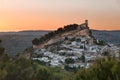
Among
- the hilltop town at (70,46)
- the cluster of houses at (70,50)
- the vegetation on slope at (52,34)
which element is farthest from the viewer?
the vegetation on slope at (52,34)

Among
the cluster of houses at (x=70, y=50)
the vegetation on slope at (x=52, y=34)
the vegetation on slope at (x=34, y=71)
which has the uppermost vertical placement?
the vegetation on slope at (x=34, y=71)

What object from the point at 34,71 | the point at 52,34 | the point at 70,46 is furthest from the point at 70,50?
the point at 34,71

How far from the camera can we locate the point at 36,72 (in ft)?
173

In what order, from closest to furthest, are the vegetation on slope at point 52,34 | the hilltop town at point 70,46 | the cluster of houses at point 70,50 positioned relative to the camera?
1. the cluster of houses at point 70,50
2. the hilltop town at point 70,46
3. the vegetation on slope at point 52,34

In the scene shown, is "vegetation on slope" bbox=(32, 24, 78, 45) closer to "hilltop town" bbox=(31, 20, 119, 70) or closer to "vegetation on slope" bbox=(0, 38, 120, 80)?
"hilltop town" bbox=(31, 20, 119, 70)

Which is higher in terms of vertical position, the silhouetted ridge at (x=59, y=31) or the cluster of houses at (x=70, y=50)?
the silhouetted ridge at (x=59, y=31)

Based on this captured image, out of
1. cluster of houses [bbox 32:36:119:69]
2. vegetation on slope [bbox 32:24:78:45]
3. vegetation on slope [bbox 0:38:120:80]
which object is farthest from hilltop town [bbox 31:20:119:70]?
vegetation on slope [bbox 0:38:120:80]

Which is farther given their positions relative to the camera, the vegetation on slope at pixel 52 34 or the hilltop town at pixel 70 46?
the vegetation on slope at pixel 52 34

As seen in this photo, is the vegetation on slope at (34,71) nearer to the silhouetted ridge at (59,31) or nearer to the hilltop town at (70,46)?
the hilltop town at (70,46)

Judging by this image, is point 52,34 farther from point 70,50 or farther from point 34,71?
point 34,71

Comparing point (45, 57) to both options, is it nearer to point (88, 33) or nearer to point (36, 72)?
point (88, 33)

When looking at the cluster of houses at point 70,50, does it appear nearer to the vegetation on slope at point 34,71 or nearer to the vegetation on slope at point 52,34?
the vegetation on slope at point 52,34

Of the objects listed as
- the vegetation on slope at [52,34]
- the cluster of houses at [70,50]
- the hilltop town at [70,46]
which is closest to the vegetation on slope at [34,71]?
the cluster of houses at [70,50]

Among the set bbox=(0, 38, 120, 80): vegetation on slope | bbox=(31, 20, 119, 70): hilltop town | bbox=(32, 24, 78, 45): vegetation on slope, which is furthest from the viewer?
bbox=(32, 24, 78, 45): vegetation on slope
